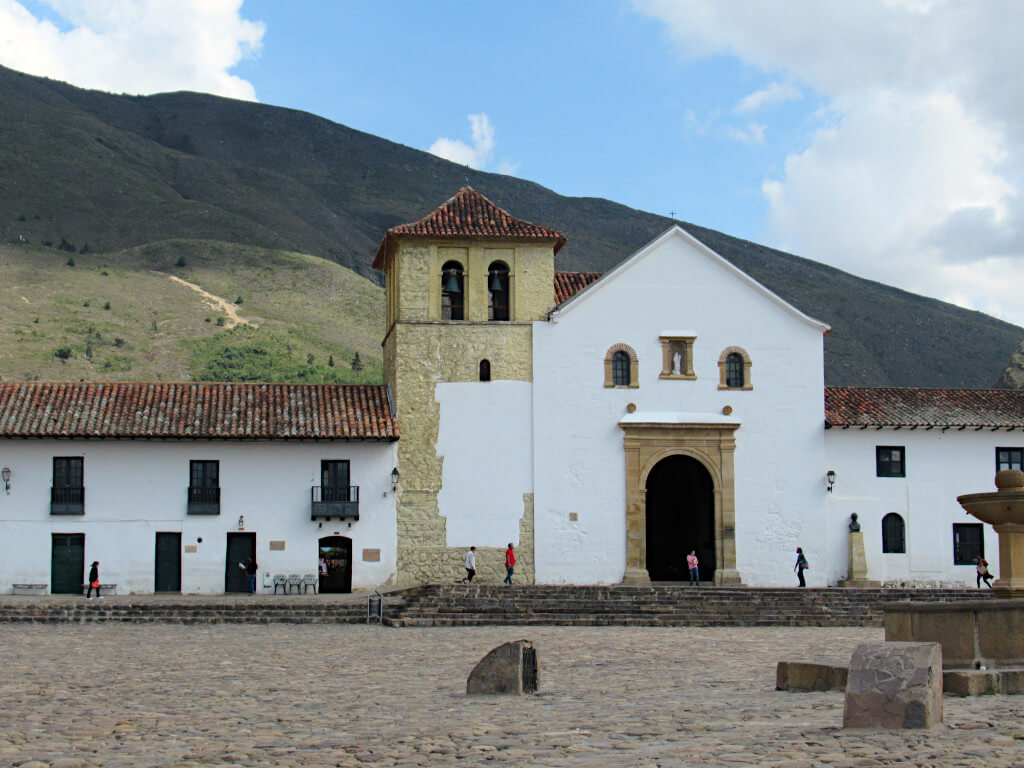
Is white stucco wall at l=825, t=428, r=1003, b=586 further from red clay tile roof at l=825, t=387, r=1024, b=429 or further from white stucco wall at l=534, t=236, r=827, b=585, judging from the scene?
white stucco wall at l=534, t=236, r=827, b=585

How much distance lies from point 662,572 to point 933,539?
24.7ft

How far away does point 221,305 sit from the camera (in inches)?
2906

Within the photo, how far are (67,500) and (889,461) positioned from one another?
70.0ft

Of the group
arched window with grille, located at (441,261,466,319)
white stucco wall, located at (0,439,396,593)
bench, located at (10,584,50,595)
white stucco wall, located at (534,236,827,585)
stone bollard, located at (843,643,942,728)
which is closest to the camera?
stone bollard, located at (843,643,942,728)

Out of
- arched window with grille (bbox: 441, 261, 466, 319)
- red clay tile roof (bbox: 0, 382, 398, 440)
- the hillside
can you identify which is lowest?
red clay tile roof (bbox: 0, 382, 398, 440)

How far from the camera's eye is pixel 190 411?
31.6 metres

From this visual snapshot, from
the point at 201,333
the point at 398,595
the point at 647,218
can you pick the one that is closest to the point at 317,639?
the point at 398,595

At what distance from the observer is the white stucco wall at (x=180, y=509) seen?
1200 inches

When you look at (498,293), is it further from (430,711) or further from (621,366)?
(430,711)

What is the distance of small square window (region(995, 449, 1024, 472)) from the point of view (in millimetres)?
33500

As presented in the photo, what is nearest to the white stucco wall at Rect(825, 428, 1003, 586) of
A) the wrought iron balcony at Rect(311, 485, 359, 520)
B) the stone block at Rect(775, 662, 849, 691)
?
the wrought iron balcony at Rect(311, 485, 359, 520)

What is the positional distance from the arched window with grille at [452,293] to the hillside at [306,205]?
150 ft

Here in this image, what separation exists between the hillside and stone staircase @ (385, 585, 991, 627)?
51.4 m

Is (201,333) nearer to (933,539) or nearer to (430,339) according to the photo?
(430,339)
